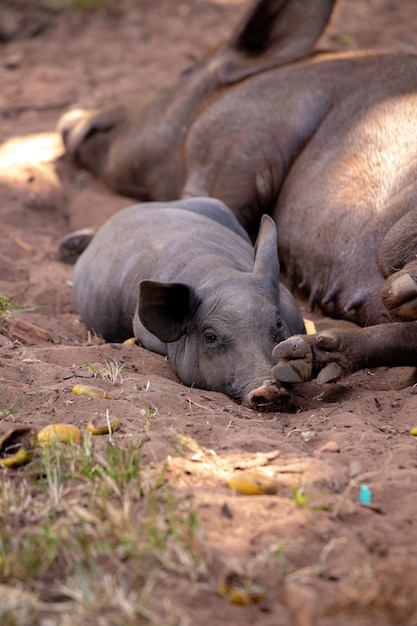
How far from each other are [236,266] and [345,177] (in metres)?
1.02

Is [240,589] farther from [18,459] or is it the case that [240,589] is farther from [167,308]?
[167,308]

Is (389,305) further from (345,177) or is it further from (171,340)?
(345,177)

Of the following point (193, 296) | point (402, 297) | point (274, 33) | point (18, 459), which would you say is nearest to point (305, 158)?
point (274, 33)

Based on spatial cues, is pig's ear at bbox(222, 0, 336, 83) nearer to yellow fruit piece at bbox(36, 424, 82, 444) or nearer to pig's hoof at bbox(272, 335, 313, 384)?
pig's hoof at bbox(272, 335, 313, 384)

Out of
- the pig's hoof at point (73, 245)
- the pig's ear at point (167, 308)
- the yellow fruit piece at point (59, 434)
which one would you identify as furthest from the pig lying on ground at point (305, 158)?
the yellow fruit piece at point (59, 434)

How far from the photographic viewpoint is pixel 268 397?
143 inches

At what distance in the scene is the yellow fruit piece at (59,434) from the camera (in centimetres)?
300

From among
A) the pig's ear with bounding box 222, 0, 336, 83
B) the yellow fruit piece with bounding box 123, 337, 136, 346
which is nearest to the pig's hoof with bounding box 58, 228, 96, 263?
the pig's ear with bounding box 222, 0, 336, 83

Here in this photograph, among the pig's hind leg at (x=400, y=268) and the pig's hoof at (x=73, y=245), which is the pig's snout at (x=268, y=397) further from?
the pig's hoof at (x=73, y=245)

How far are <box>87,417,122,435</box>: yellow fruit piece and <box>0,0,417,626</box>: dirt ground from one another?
49 millimetres

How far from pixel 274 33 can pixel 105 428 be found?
417 centimetres

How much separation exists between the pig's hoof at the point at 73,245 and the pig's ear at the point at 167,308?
6.99 feet

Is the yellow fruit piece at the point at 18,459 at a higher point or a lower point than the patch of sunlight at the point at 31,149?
higher

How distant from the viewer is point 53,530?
2.40 m
